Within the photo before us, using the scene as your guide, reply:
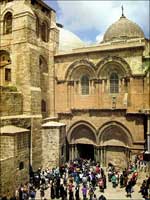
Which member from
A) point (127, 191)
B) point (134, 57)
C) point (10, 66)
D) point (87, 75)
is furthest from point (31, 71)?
point (127, 191)

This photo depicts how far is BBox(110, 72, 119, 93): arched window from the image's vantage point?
65.9 feet

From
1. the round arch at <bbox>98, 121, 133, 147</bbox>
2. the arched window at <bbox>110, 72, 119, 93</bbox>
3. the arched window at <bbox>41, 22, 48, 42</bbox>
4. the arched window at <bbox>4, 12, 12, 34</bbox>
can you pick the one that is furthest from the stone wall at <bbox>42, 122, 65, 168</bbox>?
the arched window at <bbox>4, 12, 12, 34</bbox>

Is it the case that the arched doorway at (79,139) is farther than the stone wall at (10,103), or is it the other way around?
the arched doorway at (79,139)

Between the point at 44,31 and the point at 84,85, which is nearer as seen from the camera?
the point at 84,85

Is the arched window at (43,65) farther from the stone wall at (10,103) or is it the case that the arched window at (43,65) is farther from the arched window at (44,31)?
the stone wall at (10,103)

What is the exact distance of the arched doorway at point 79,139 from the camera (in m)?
20.8

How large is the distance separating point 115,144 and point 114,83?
4398 mm

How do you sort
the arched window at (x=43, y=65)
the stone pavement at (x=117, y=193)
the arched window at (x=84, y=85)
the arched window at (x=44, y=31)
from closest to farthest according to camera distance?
1. the stone pavement at (x=117, y=193)
2. the arched window at (x=84, y=85)
3. the arched window at (x=43, y=65)
4. the arched window at (x=44, y=31)

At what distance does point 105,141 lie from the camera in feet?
66.2

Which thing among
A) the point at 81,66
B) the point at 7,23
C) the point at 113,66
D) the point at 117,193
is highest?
the point at 7,23

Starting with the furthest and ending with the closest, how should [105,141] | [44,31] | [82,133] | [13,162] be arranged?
[44,31], [82,133], [105,141], [13,162]

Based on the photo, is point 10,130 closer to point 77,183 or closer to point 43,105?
point 77,183


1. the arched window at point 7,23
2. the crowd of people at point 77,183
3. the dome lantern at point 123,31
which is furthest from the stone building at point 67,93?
the dome lantern at point 123,31

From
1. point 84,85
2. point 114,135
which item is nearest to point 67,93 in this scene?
point 84,85
